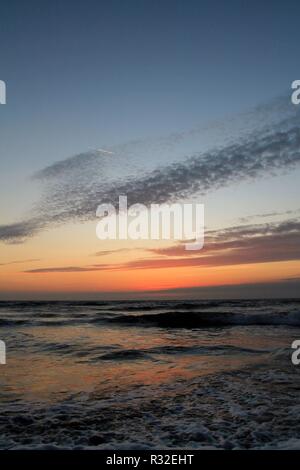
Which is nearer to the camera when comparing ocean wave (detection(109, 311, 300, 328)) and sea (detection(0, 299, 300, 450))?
sea (detection(0, 299, 300, 450))

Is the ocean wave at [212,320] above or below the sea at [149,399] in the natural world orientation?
below

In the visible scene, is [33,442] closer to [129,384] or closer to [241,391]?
[129,384]

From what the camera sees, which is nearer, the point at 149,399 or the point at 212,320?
the point at 149,399

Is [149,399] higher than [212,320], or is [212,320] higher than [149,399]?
[149,399]

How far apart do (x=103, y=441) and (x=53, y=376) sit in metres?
4.32

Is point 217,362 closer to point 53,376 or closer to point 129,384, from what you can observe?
point 129,384

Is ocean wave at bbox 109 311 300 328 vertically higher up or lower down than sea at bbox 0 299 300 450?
lower down

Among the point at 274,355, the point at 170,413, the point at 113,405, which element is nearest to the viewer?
the point at 170,413

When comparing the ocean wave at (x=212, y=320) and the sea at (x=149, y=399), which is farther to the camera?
the ocean wave at (x=212, y=320)
